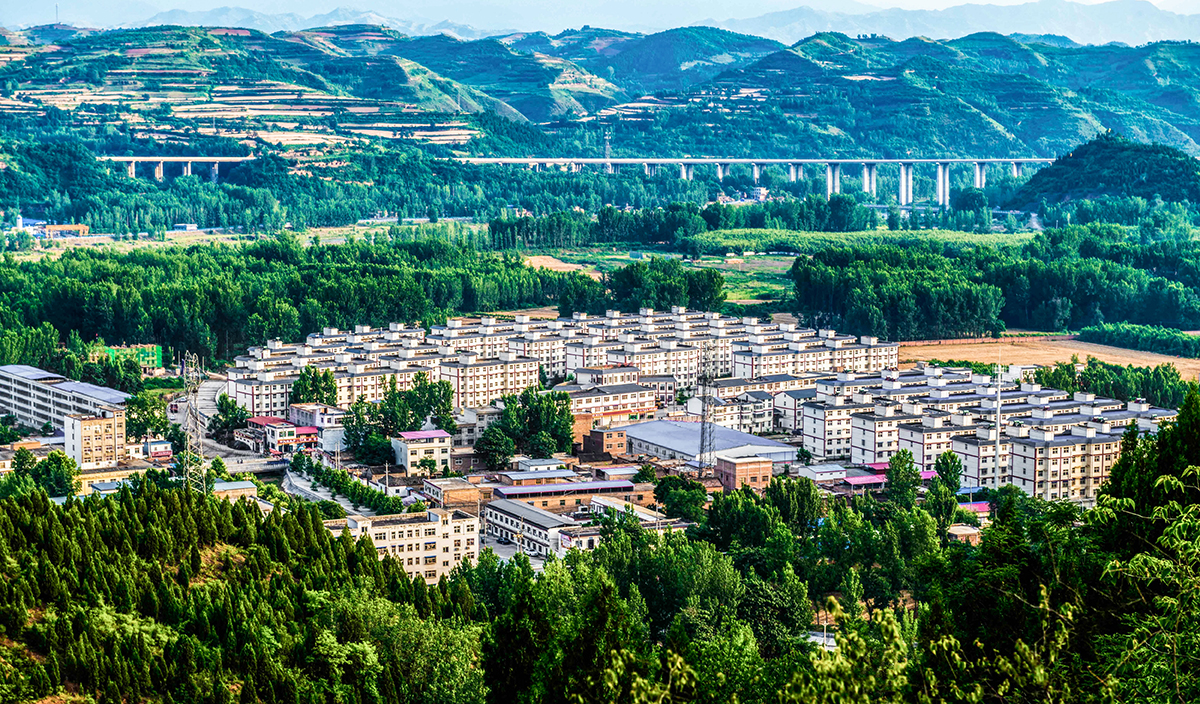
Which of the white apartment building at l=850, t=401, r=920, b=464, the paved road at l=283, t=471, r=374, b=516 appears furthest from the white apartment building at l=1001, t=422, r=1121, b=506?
the paved road at l=283, t=471, r=374, b=516

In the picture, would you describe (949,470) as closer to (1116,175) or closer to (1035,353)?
(1035,353)

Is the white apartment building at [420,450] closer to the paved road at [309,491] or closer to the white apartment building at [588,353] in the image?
the paved road at [309,491]

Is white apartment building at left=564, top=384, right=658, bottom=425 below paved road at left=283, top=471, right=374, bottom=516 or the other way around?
the other way around

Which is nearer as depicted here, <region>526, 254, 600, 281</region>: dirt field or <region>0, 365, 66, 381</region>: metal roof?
<region>0, 365, 66, 381</region>: metal roof

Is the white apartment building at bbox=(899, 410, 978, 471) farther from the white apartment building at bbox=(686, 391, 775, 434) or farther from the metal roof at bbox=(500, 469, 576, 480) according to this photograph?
the metal roof at bbox=(500, 469, 576, 480)

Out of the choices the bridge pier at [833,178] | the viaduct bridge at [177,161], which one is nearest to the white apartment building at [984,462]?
the viaduct bridge at [177,161]

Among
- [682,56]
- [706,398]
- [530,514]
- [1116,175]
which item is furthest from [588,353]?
[682,56]
